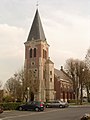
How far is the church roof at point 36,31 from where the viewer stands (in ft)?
259

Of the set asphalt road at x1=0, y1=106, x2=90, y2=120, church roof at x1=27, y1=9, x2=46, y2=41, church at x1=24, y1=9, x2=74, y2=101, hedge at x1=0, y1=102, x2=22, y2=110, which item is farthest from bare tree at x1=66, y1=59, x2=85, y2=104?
asphalt road at x1=0, y1=106, x2=90, y2=120

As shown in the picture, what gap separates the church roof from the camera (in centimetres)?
7894

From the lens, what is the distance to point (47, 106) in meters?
52.8

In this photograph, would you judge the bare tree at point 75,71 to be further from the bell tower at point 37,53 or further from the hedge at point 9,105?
the hedge at point 9,105

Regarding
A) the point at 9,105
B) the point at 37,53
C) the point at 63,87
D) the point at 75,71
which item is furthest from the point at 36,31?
the point at 9,105

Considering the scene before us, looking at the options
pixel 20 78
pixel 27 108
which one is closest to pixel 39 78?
pixel 20 78

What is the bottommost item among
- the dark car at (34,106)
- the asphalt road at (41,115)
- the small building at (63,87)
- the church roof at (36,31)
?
the asphalt road at (41,115)

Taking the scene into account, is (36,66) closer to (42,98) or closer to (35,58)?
(35,58)

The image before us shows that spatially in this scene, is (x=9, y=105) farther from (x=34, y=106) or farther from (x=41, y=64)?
(x=41, y=64)

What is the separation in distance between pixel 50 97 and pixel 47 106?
76.0 feet

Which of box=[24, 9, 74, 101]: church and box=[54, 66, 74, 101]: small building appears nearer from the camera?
box=[24, 9, 74, 101]: church

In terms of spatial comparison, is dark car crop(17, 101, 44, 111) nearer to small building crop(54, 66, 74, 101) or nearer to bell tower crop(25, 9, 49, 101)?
bell tower crop(25, 9, 49, 101)

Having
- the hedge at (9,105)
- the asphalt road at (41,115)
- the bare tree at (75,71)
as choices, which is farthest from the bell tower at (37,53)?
the asphalt road at (41,115)

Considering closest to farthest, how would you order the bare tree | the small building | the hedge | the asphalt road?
1. the asphalt road
2. the hedge
3. the bare tree
4. the small building
